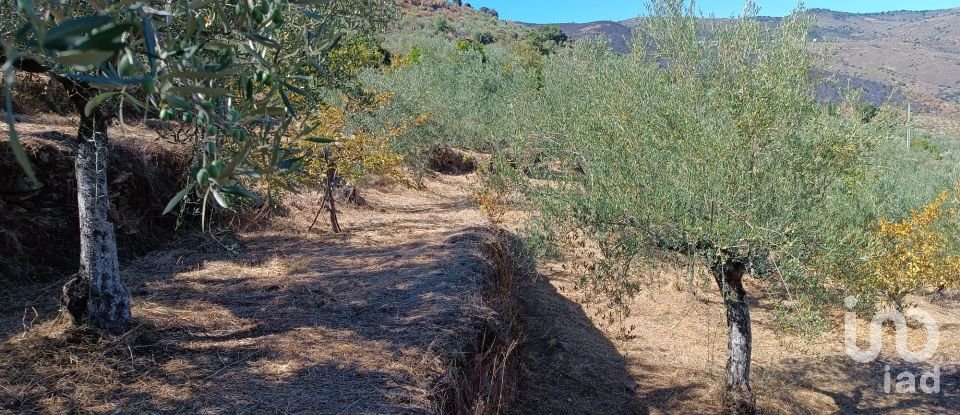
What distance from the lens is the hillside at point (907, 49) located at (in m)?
54.9

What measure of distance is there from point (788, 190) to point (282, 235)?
6.98 meters

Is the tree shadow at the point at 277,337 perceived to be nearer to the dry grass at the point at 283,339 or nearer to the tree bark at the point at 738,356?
the dry grass at the point at 283,339

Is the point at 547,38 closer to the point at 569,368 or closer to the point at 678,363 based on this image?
the point at 678,363

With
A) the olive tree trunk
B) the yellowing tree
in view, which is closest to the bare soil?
the olive tree trunk

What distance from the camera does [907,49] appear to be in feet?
271

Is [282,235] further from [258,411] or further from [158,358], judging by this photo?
[258,411]

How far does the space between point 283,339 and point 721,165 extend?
4.37m

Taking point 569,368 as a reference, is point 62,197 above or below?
above

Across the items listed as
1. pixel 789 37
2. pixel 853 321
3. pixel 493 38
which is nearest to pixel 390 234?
pixel 789 37

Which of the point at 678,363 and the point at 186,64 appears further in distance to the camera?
the point at 678,363

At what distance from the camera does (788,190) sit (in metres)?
6.18


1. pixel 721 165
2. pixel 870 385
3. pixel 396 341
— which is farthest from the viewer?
pixel 870 385

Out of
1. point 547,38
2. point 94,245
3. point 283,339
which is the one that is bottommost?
point 283,339

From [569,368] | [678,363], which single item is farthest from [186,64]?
[678,363]
